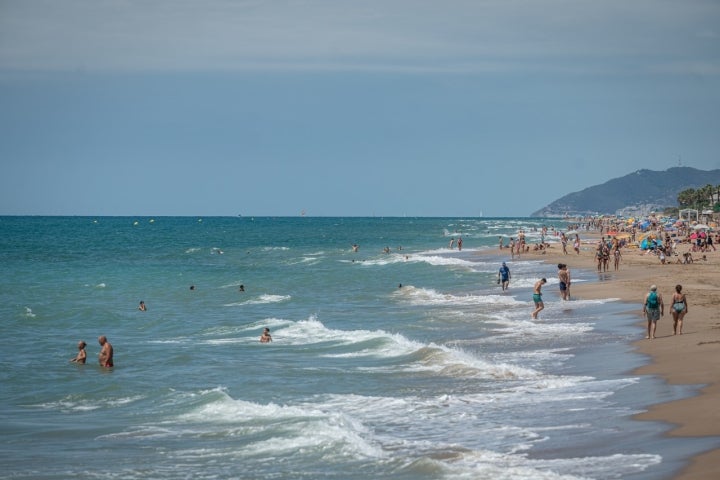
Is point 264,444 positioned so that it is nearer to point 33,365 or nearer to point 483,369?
point 483,369

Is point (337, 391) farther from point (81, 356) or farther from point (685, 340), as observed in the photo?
point (685, 340)

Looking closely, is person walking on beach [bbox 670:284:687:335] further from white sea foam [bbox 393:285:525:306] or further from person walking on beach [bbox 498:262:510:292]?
person walking on beach [bbox 498:262:510:292]

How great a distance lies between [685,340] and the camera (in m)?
20.9

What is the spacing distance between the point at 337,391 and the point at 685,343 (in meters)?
8.18

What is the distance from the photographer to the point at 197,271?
6116 centimetres

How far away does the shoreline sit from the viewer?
12.8 m

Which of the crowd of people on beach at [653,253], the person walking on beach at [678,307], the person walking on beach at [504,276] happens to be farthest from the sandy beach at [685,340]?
the person walking on beach at [504,276]

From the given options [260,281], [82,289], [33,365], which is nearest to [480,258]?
[260,281]

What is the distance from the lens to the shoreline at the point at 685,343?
12750mm

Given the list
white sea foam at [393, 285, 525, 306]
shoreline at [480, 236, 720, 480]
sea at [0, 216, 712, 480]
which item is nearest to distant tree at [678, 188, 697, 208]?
shoreline at [480, 236, 720, 480]

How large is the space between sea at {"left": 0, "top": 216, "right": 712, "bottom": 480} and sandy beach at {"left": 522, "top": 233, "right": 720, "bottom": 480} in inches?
14.3

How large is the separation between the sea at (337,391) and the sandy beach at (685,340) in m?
0.36

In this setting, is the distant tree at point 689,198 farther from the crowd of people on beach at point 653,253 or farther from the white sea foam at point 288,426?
the white sea foam at point 288,426

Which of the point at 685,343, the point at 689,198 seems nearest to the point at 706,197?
the point at 689,198
